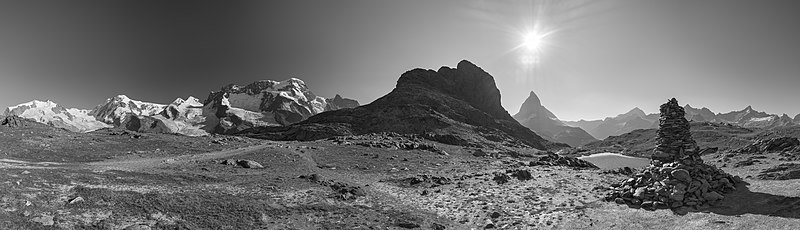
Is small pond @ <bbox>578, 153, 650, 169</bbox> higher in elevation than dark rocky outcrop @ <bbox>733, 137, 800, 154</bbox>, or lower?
lower

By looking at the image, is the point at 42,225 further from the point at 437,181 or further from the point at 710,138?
the point at 710,138

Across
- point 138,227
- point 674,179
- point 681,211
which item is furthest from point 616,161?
point 138,227

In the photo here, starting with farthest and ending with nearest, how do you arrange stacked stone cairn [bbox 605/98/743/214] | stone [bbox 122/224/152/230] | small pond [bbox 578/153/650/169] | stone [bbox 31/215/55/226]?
small pond [bbox 578/153/650/169]
stacked stone cairn [bbox 605/98/743/214]
stone [bbox 122/224/152/230]
stone [bbox 31/215/55/226]

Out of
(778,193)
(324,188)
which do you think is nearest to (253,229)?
(324,188)

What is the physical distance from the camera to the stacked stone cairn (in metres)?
A: 22.4

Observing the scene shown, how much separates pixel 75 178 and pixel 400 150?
2061 inches

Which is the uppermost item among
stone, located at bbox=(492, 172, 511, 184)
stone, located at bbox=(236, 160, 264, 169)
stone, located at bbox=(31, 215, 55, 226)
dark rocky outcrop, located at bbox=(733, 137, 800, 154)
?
dark rocky outcrop, located at bbox=(733, 137, 800, 154)

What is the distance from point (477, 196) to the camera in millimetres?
29578

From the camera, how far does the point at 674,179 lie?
78.5 feet

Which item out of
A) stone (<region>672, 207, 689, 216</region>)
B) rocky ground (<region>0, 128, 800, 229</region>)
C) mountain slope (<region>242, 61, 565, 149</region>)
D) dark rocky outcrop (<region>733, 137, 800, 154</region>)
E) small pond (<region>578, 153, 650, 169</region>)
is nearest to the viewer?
rocky ground (<region>0, 128, 800, 229</region>)

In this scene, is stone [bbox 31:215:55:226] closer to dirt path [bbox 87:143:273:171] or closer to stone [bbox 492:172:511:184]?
dirt path [bbox 87:143:273:171]

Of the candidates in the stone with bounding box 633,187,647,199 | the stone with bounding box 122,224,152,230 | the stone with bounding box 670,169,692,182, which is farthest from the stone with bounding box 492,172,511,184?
the stone with bounding box 122,224,152,230

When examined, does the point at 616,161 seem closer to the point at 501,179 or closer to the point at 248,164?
the point at 501,179

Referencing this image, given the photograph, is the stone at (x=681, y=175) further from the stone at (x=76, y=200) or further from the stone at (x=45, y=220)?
the stone at (x=76, y=200)
